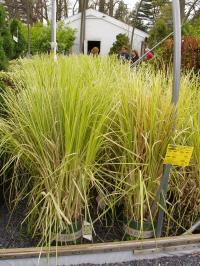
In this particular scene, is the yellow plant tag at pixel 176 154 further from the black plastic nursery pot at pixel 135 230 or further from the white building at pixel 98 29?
the white building at pixel 98 29

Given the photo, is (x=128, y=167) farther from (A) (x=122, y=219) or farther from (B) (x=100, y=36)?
(B) (x=100, y=36)

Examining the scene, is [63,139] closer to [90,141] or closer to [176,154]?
[90,141]

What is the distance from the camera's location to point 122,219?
6.48 feet

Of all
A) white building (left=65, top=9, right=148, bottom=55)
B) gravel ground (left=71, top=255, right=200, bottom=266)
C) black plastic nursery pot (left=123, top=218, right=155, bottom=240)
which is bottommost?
gravel ground (left=71, top=255, right=200, bottom=266)

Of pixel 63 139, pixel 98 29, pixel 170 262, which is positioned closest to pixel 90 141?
pixel 63 139

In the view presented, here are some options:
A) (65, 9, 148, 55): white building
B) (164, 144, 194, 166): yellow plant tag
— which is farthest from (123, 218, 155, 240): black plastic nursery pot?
(65, 9, 148, 55): white building

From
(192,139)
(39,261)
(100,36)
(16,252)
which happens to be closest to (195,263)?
(192,139)

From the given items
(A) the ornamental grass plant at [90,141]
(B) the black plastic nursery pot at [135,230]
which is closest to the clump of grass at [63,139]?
(A) the ornamental grass plant at [90,141]

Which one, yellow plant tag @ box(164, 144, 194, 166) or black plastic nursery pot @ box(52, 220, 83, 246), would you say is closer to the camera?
yellow plant tag @ box(164, 144, 194, 166)

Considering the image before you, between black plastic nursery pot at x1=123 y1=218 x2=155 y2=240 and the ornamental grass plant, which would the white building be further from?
black plastic nursery pot at x1=123 y1=218 x2=155 y2=240

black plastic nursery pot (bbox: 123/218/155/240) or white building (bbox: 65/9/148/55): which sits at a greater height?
white building (bbox: 65/9/148/55)

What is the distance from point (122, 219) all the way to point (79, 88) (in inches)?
32.3

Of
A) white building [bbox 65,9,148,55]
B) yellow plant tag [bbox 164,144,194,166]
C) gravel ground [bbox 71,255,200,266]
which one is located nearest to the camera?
yellow plant tag [bbox 164,144,194,166]

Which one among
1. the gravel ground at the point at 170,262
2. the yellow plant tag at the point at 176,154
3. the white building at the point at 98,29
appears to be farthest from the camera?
the white building at the point at 98,29
